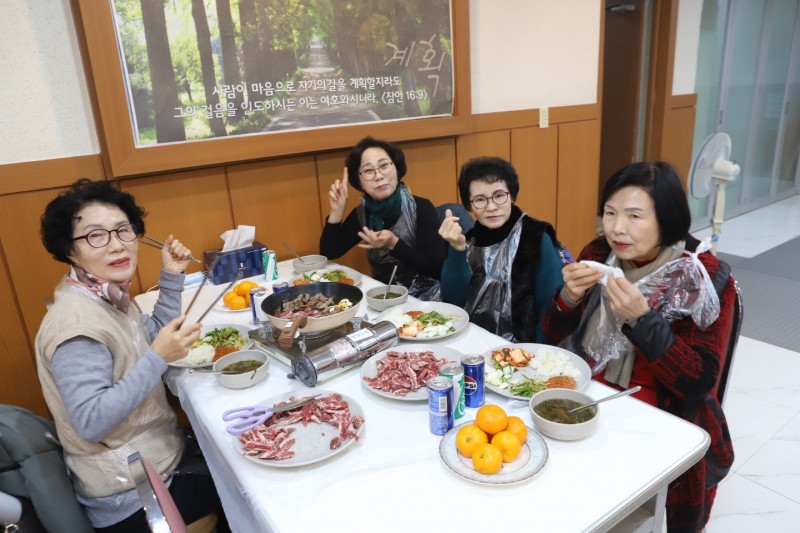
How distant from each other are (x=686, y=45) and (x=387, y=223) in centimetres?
373

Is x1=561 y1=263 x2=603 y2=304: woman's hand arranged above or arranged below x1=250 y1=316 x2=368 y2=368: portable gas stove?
above

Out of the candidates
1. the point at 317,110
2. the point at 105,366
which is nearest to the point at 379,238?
the point at 317,110

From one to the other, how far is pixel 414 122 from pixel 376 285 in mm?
1105

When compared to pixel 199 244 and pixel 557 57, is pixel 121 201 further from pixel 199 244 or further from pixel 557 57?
pixel 557 57

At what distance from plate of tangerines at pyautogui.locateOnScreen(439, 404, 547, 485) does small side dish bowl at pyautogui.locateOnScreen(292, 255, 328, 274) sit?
1.38 m

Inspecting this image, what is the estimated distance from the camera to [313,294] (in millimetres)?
1774

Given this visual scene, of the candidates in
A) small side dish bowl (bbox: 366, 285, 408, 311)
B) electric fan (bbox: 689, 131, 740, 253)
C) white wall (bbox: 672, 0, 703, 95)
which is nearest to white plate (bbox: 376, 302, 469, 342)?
small side dish bowl (bbox: 366, 285, 408, 311)

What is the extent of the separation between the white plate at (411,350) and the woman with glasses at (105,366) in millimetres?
470

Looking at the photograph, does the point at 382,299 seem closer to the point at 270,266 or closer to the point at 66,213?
the point at 270,266

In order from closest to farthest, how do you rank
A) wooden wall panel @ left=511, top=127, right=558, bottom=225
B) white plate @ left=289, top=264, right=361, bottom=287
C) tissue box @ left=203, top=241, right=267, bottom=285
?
white plate @ left=289, top=264, right=361, bottom=287, tissue box @ left=203, top=241, right=267, bottom=285, wooden wall panel @ left=511, top=127, right=558, bottom=225

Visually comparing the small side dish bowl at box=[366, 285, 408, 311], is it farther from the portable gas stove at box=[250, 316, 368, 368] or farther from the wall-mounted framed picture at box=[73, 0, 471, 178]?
the wall-mounted framed picture at box=[73, 0, 471, 178]

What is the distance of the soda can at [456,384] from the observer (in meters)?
1.16

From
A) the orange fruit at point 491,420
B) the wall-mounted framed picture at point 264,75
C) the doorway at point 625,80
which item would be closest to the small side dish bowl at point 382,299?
the orange fruit at point 491,420

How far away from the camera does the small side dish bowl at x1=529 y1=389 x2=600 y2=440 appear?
42.9 inches
